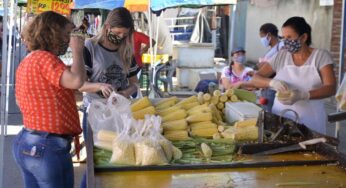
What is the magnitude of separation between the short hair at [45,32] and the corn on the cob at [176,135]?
2.91 ft

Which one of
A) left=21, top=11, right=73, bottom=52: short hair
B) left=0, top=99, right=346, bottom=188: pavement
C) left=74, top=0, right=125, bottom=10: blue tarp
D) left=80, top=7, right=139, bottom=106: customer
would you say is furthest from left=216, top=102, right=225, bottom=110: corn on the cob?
left=74, top=0, right=125, bottom=10: blue tarp

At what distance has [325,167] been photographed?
9.67 ft

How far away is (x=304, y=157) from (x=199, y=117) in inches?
32.2

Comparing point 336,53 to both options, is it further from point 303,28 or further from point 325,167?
point 325,167

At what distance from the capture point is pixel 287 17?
1468 centimetres

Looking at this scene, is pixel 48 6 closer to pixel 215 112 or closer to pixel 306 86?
pixel 215 112

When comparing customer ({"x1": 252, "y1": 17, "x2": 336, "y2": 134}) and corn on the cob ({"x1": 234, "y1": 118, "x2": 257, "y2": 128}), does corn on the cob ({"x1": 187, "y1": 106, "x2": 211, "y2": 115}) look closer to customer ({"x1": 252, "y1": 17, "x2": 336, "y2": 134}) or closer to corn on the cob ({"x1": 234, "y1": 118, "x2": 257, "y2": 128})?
corn on the cob ({"x1": 234, "y1": 118, "x2": 257, "y2": 128})

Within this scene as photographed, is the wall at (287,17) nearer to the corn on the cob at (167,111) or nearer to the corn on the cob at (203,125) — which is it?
the corn on the cob at (167,111)

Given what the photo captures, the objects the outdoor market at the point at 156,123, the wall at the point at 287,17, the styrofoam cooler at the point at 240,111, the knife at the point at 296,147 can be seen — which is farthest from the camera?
the wall at the point at 287,17

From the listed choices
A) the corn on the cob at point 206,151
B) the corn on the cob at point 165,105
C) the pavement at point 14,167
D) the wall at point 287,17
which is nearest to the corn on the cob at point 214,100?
the corn on the cob at point 165,105

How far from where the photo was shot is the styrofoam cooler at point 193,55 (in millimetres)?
14164

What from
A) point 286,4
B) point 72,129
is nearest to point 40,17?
point 72,129

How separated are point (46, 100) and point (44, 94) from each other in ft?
0.13

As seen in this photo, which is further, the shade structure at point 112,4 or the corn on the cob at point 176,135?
the shade structure at point 112,4
